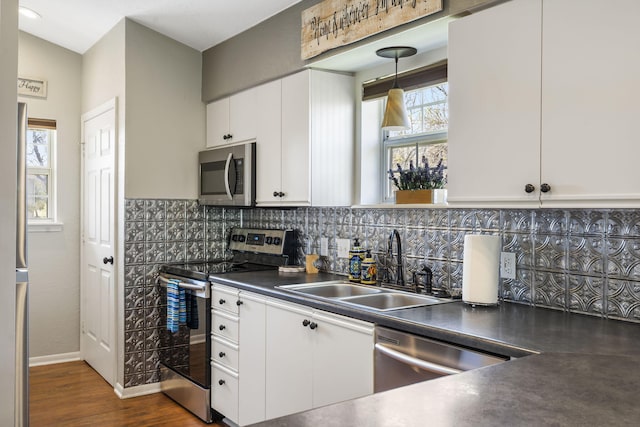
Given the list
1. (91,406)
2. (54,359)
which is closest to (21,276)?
(91,406)

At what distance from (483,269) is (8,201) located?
199 centimetres

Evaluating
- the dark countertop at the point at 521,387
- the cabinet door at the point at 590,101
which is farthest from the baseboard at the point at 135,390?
the cabinet door at the point at 590,101

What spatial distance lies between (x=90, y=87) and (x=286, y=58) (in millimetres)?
2065

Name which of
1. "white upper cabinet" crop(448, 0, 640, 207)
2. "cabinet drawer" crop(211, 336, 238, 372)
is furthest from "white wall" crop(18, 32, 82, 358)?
"white upper cabinet" crop(448, 0, 640, 207)

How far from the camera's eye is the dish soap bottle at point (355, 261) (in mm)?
2988

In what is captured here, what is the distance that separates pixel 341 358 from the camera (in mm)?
2309

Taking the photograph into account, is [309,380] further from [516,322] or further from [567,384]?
[567,384]

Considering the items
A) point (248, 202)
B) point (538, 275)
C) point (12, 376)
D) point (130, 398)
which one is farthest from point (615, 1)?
point (130, 398)

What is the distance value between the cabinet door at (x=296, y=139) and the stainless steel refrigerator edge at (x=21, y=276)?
4.63ft

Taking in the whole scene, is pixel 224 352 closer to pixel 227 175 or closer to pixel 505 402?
pixel 227 175

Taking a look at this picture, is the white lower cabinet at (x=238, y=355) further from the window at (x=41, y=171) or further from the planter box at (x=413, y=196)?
the window at (x=41, y=171)

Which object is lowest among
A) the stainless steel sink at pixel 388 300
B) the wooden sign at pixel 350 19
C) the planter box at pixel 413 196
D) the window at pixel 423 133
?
the stainless steel sink at pixel 388 300

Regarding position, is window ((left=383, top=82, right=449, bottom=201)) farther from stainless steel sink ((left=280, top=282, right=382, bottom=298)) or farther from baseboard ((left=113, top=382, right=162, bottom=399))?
baseboard ((left=113, top=382, right=162, bottom=399))

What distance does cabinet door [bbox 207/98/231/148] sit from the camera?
3881mm
